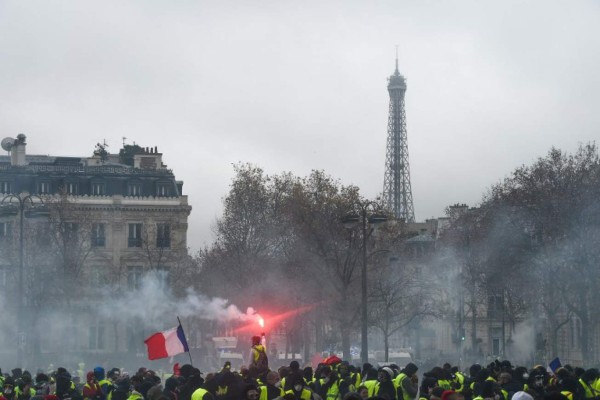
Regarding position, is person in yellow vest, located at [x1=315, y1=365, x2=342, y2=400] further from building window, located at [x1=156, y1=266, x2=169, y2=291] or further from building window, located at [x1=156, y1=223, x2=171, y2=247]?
building window, located at [x1=156, y1=223, x2=171, y2=247]

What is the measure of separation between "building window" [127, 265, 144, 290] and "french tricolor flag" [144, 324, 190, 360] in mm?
59965

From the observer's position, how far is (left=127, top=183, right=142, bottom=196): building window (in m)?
100

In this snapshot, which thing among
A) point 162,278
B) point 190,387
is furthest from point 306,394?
point 162,278

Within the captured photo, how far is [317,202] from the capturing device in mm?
69000

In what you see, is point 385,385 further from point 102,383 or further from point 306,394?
point 102,383

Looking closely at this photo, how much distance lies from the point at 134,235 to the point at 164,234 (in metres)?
2.59

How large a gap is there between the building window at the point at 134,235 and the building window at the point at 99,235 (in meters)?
1.83

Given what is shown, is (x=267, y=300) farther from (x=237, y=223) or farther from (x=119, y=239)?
(x=119, y=239)

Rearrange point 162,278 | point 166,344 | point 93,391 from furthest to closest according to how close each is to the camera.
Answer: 1. point 162,278
2. point 166,344
3. point 93,391

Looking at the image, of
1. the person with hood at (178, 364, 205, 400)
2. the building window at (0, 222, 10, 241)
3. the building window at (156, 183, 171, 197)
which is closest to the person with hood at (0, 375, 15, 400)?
the person with hood at (178, 364, 205, 400)

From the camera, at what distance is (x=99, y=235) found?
3915 inches

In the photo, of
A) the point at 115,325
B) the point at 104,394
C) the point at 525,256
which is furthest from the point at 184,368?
the point at 115,325

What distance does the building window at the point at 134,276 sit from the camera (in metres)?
91.4

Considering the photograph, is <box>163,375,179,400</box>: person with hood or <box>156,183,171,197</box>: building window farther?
<box>156,183,171,197</box>: building window
